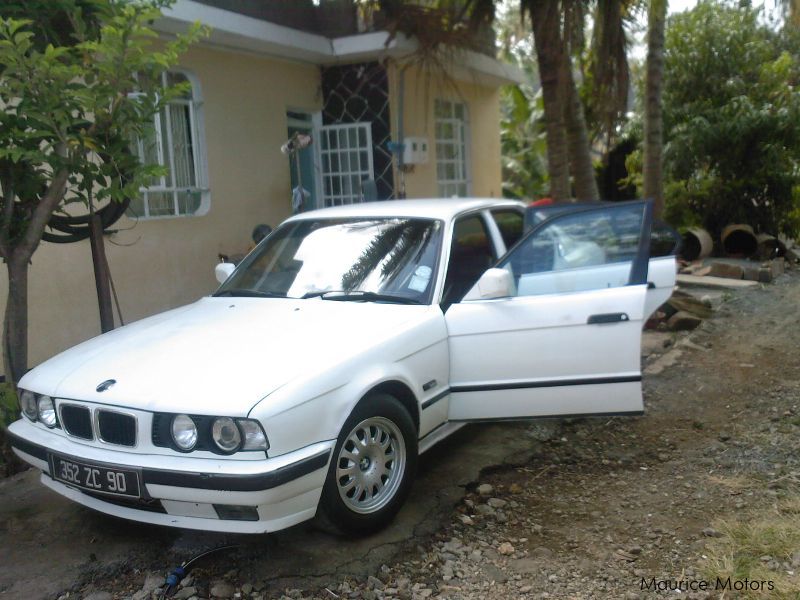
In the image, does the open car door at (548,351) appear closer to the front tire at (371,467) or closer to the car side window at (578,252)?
the car side window at (578,252)

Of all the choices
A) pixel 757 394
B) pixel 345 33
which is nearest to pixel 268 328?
pixel 757 394

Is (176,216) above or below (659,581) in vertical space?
above

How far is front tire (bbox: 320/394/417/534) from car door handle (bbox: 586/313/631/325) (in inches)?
→ 45.6

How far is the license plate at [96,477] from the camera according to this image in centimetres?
328

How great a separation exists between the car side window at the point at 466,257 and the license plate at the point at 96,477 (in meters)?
2.00

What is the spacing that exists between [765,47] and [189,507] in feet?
40.2

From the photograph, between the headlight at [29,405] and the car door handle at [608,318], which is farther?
the car door handle at [608,318]

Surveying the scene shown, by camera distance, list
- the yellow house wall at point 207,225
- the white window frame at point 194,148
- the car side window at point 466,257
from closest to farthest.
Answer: the car side window at point 466,257 < the yellow house wall at point 207,225 < the white window frame at point 194,148

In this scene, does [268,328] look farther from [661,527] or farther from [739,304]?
[739,304]

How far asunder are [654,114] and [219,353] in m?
8.72

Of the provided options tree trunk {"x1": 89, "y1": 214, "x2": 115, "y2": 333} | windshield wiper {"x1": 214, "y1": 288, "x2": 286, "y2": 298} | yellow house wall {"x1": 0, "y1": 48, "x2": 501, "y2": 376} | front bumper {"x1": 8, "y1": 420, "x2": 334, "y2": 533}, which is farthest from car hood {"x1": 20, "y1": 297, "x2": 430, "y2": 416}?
yellow house wall {"x1": 0, "y1": 48, "x2": 501, "y2": 376}

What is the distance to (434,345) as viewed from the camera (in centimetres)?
422

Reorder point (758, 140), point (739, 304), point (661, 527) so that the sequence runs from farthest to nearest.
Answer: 1. point (758, 140)
2. point (739, 304)
3. point (661, 527)

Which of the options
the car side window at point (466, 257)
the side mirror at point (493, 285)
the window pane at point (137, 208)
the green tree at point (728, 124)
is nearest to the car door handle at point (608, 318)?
the side mirror at point (493, 285)
